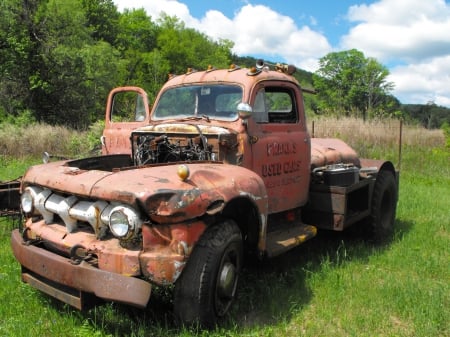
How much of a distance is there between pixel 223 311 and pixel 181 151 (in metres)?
1.59

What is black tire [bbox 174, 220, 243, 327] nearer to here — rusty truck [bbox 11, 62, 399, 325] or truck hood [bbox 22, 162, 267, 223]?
rusty truck [bbox 11, 62, 399, 325]

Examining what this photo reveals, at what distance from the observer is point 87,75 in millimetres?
26000

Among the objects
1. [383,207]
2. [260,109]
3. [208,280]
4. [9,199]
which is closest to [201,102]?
[260,109]

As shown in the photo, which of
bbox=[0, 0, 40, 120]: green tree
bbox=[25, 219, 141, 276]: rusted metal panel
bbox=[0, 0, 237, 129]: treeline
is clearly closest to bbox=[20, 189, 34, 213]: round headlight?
bbox=[25, 219, 141, 276]: rusted metal panel

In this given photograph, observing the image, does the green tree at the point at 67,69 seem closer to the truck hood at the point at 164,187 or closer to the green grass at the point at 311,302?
the green grass at the point at 311,302

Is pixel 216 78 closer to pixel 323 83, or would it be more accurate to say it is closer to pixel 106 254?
pixel 106 254

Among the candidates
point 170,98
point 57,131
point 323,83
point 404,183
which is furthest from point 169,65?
point 170,98

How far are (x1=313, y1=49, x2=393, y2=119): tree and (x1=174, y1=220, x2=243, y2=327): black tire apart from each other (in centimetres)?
5525

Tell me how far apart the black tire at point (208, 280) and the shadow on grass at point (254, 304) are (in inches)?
4.9

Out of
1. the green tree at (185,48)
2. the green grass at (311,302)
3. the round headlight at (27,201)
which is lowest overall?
the green grass at (311,302)

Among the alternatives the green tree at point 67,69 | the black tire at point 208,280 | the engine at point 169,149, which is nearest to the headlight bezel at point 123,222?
the black tire at point 208,280

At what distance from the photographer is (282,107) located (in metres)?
5.42

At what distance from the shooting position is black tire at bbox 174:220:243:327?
3264 millimetres

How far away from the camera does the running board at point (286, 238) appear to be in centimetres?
436
